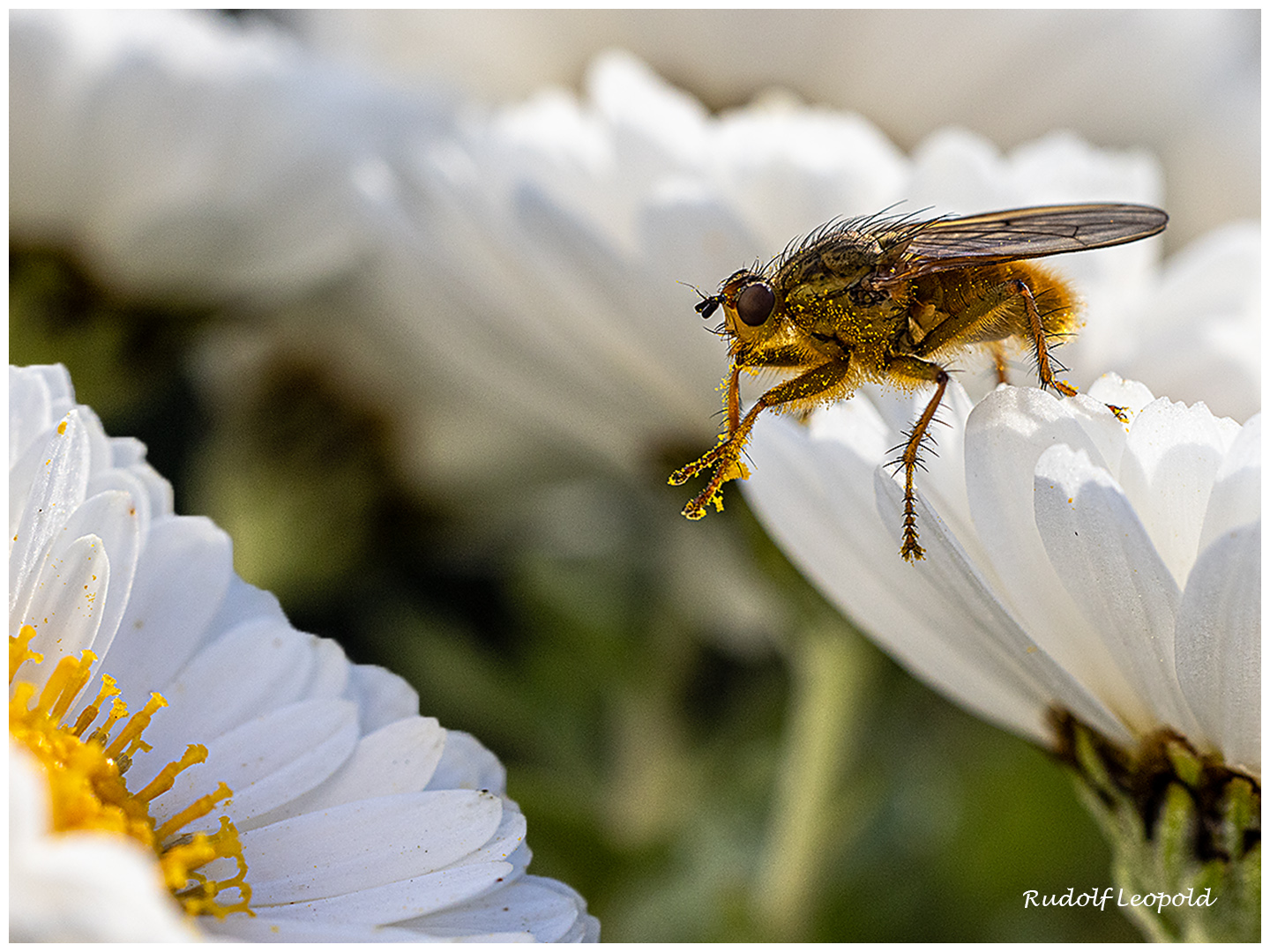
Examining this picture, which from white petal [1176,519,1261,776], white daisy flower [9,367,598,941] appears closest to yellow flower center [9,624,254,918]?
white daisy flower [9,367,598,941]

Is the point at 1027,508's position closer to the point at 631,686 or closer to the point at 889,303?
the point at 889,303

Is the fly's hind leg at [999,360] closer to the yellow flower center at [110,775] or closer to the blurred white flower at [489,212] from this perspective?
the blurred white flower at [489,212]

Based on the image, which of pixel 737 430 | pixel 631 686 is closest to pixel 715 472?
pixel 737 430

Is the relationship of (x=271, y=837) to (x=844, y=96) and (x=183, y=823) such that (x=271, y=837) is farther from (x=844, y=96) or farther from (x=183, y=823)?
(x=844, y=96)

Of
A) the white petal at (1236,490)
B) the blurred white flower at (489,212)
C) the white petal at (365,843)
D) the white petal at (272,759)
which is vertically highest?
the blurred white flower at (489,212)

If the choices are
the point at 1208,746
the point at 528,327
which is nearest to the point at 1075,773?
the point at 1208,746

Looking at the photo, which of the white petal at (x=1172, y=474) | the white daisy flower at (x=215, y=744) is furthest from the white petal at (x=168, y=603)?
the white petal at (x=1172, y=474)

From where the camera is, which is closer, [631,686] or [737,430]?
[737,430]

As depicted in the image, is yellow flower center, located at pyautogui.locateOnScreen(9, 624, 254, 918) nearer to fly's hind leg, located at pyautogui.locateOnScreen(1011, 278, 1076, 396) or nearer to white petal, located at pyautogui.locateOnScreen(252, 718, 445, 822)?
white petal, located at pyautogui.locateOnScreen(252, 718, 445, 822)
